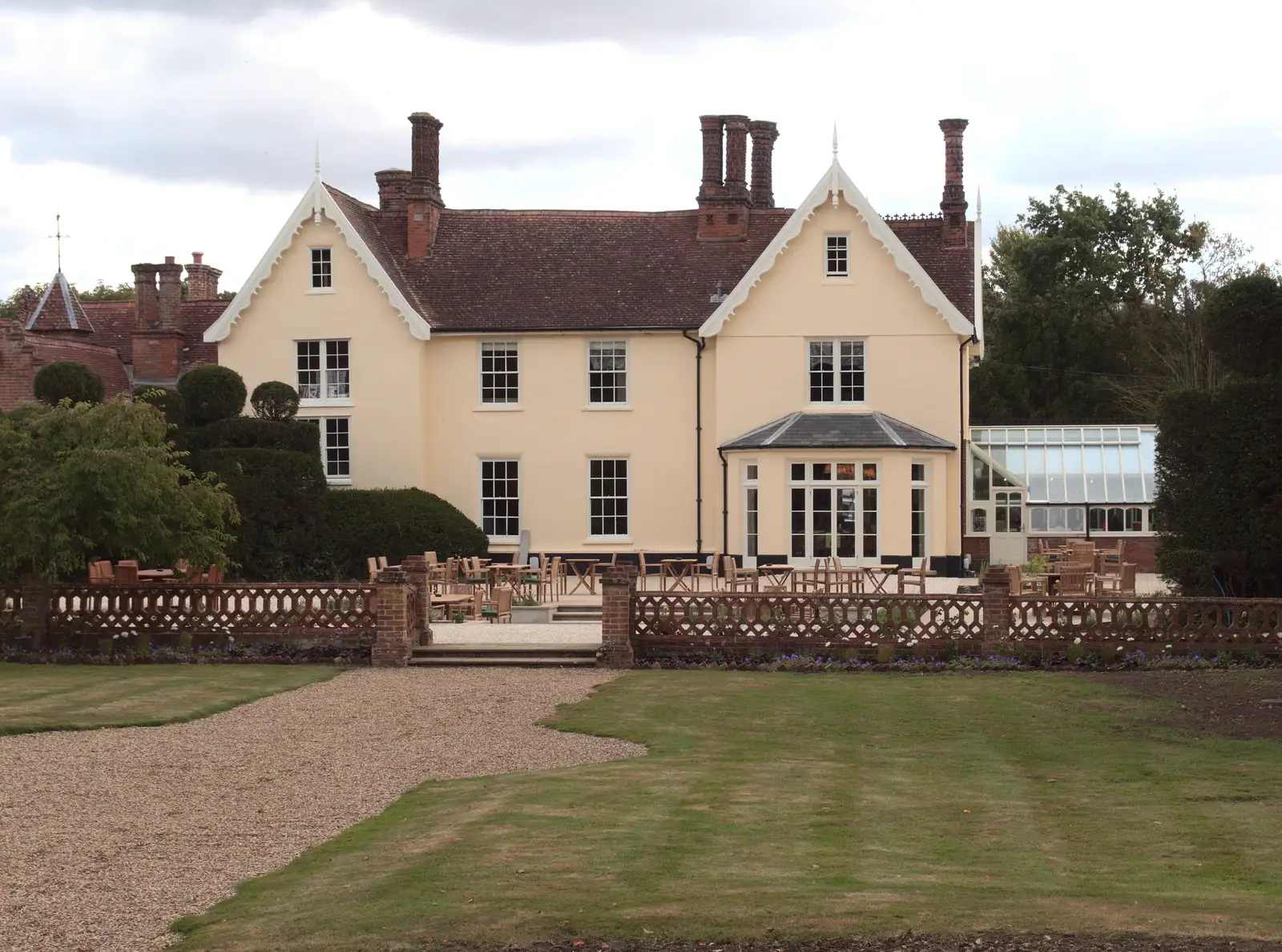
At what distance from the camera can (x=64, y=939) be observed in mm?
8148

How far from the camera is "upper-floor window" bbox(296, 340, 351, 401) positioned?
119 feet

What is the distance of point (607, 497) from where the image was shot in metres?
36.1

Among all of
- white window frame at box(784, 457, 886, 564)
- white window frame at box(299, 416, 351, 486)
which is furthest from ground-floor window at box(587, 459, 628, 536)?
white window frame at box(299, 416, 351, 486)

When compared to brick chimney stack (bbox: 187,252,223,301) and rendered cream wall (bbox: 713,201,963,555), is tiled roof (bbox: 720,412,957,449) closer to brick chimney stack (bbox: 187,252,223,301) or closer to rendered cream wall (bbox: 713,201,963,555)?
rendered cream wall (bbox: 713,201,963,555)

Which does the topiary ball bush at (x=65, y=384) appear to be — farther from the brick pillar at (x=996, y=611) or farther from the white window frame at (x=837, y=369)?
the brick pillar at (x=996, y=611)

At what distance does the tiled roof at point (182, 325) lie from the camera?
40.4 meters

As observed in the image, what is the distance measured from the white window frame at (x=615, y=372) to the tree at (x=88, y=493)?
1398cm

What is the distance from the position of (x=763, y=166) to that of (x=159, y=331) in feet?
51.3

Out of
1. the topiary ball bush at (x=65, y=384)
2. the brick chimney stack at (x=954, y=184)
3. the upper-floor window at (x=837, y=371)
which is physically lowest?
the topiary ball bush at (x=65, y=384)

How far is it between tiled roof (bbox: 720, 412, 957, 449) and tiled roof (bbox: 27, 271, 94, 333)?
19072 mm

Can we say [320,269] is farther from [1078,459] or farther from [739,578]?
[1078,459]

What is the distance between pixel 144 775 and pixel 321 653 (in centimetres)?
880

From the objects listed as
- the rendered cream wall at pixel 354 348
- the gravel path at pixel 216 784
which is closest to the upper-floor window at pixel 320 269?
the rendered cream wall at pixel 354 348

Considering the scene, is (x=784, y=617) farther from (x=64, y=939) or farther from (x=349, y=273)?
(x=349, y=273)
